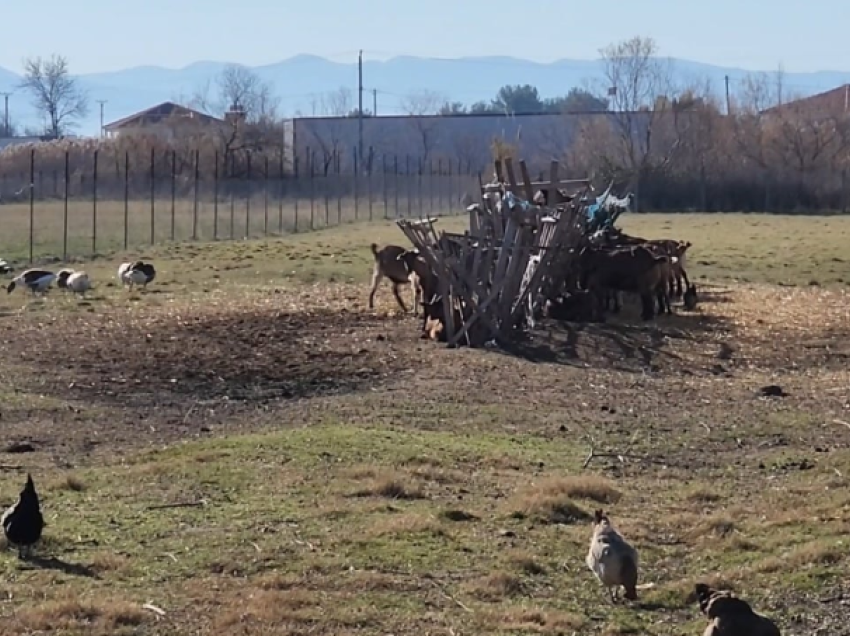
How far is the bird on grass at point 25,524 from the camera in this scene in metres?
8.30

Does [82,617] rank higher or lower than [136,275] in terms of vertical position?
lower

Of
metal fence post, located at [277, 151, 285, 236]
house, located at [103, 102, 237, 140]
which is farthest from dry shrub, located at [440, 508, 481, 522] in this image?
house, located at [103, 102, 237, 140]

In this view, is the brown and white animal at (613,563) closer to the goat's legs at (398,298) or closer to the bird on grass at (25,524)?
the bird on grass at (25,524)

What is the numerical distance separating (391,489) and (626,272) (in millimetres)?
11025

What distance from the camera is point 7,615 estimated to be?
7242mm

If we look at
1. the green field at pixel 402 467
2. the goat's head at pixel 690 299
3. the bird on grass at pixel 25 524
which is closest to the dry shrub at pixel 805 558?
the green field at pixel 402 467

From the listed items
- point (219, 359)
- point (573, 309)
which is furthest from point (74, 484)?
point (573, 309)

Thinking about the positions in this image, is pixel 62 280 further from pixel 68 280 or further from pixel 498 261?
pixel 498 261

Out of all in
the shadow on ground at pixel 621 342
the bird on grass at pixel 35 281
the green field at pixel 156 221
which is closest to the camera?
the shadow on ground at pixel 621 342

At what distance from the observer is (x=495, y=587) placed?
781cm

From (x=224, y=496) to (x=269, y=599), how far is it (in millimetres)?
2612

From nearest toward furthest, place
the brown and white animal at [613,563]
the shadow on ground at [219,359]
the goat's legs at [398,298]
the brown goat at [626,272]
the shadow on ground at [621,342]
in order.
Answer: the brown and white animal at [613,563] → the shadow on ground at [219,359] → the shadow on ground at [621,342] → the brown goat at [626,272] → the goat's legs at [398,298]

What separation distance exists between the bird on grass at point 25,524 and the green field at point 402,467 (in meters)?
0.09

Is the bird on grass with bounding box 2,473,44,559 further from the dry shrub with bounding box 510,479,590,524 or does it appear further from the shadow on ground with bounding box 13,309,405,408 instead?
the shadow on ground with bounding box 13,309,405,408
